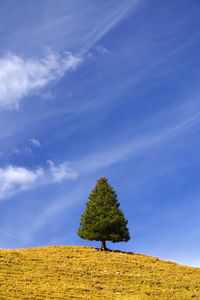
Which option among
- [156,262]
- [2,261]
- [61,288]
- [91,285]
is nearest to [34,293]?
[61,288]

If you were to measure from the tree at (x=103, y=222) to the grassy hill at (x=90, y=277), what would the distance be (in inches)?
185

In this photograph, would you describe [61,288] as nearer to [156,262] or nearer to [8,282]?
[8,282]

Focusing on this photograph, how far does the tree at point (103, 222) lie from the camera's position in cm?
4078

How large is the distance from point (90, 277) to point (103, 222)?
14.6 meters

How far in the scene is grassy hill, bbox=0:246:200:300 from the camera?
69.6 ft

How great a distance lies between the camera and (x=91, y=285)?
77.8 ft

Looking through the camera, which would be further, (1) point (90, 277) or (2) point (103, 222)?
(2) point (103, 222)

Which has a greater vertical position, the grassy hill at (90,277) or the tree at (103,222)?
the tree at (103,222)

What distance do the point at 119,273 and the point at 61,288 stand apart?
26.0 feet

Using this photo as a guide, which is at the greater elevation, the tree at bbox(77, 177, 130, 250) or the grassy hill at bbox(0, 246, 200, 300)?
the tree at bbox(77, 177, 130, 250)

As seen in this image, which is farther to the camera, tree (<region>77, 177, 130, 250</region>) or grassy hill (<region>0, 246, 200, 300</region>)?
tree (<region>77, 177, 130, 250</region>)

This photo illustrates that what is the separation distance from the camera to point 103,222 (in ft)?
133

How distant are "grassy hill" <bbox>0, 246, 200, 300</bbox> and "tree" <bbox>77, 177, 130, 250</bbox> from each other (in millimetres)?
4688

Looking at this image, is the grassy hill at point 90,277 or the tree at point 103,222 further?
the tree at point 103,222
